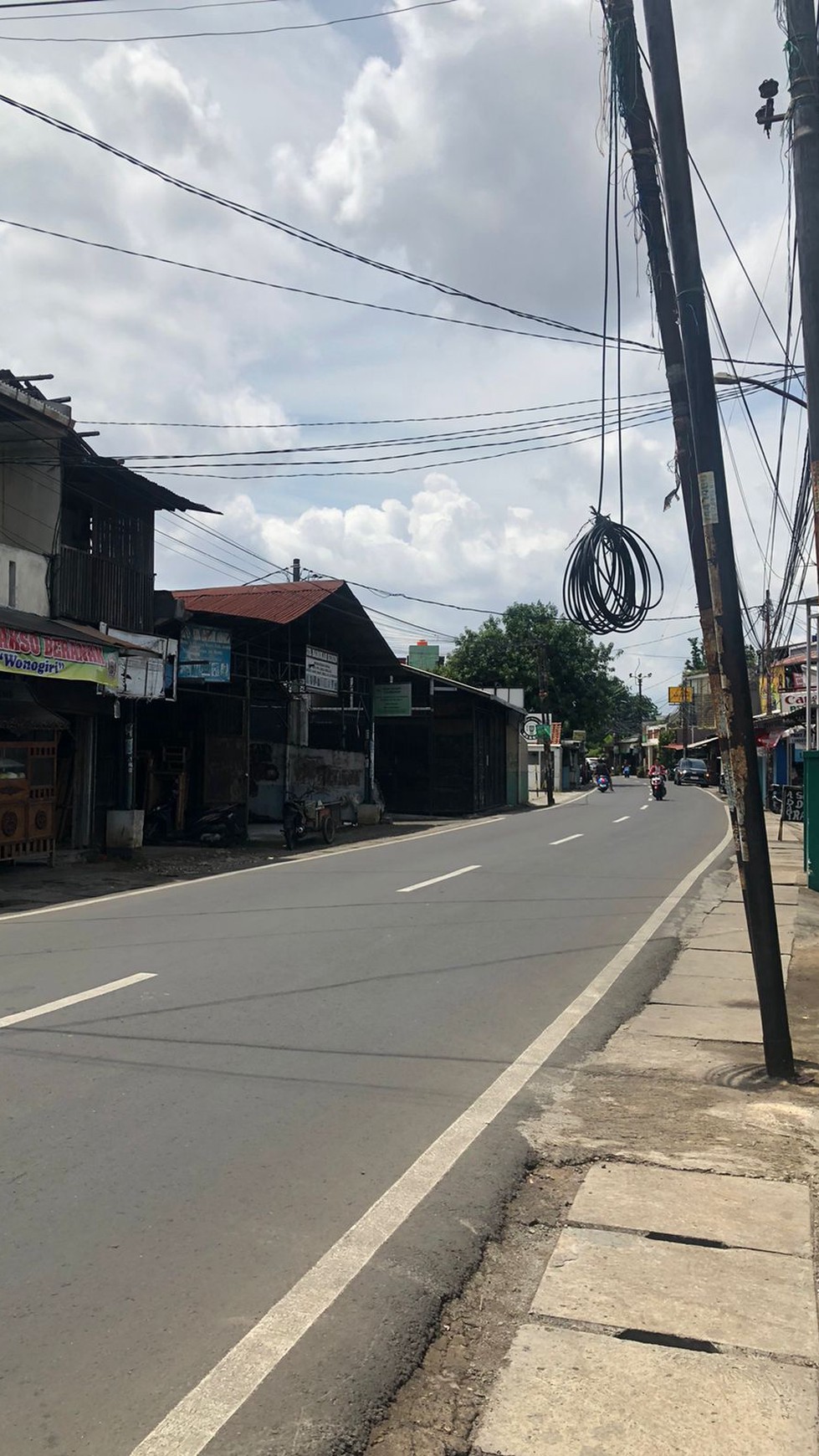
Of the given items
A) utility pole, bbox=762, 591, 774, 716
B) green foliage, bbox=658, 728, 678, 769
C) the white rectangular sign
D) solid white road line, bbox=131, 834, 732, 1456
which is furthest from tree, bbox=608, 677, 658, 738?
solid white road line, bbox=131, 834, 732, 1456

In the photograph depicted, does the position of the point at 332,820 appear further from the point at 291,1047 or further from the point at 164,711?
the point at 291,1047

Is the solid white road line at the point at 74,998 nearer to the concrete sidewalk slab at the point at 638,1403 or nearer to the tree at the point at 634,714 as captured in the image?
the concrete sidewalk slab at the point at 638,1403

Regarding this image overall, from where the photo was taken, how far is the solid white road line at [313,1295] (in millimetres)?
2914

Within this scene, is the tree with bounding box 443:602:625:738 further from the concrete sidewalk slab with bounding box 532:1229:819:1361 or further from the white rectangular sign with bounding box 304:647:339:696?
the concrete sidewalk slab with bounding box 532:1229:819:1361

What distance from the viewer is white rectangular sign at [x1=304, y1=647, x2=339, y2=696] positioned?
987 inches

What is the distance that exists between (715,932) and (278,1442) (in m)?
9.48

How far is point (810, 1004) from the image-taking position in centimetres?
826

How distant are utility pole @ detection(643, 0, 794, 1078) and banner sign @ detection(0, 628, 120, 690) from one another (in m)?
10.2

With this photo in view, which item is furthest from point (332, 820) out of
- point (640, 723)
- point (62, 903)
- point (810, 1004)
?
point (640, 723)

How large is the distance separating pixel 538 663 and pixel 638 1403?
191 ft

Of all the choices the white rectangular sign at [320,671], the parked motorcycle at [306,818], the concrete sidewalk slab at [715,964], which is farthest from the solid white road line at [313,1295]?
the white rectangular sign at [320,671]

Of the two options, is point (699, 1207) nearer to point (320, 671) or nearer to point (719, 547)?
point (719, 547)

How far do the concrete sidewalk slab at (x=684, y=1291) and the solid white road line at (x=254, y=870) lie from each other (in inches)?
358

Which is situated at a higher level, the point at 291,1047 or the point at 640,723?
the point at 640,723
